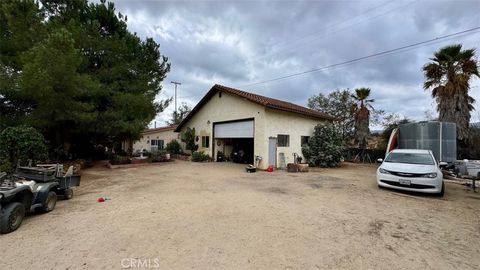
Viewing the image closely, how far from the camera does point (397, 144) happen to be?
13.5 meters

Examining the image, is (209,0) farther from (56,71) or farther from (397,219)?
(397,219)

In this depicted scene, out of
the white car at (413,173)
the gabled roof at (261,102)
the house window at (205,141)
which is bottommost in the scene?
the white car at (413,173)

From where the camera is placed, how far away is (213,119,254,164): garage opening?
14335 mm

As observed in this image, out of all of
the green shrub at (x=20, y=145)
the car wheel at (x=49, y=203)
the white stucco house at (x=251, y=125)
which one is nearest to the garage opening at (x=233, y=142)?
the white stucco house at (x=251, y=125)

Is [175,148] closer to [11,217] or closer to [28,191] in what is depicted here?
[28,191]

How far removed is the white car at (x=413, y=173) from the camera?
20.9 ft

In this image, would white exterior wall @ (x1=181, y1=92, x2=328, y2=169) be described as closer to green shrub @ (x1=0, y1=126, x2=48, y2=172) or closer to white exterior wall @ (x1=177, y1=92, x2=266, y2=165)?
white exterior wall @ (x1=177, y1=92, x2=266, y2=165)

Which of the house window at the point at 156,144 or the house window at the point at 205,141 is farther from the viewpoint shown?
the house window at the point at 156,144

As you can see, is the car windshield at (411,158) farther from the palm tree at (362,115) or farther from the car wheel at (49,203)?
the palm tree at (362,115)

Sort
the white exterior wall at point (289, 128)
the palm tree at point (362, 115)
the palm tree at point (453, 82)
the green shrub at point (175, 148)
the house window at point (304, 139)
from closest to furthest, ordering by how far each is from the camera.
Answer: the palm tree at point (453, 82), the white exterior wall at point (289, 128), the house window at point (304, 139), the palm tree at point (362, 115), the green shrub at point (175, 148)

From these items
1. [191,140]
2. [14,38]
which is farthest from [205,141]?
[14,38]

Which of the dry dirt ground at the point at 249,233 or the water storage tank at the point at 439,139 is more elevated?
the water storage tank at the point at 439,139

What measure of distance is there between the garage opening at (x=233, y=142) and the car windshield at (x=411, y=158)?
7.78 m

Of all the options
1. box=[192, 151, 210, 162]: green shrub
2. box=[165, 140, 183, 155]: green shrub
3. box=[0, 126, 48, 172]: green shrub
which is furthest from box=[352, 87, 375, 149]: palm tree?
box=[0, 126, 48, 172]: green shrub
